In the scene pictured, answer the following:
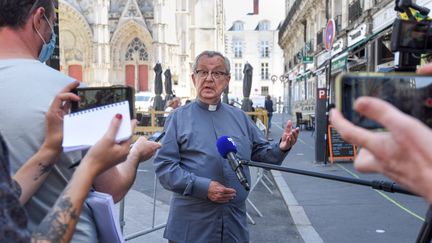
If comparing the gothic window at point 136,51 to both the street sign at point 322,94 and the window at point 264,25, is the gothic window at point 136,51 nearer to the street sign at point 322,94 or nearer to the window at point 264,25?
the window at point 264,25

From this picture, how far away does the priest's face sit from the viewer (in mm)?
3252

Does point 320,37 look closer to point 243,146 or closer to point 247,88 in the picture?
point 247,88

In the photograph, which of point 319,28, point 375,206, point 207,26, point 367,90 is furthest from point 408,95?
point 207,26

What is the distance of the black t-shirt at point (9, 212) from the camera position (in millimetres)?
1140

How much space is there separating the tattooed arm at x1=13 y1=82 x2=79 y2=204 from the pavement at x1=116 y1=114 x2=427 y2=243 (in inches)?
154

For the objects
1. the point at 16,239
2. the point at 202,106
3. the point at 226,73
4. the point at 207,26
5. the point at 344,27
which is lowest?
the point at 16,239

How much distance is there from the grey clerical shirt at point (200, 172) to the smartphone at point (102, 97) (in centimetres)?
149

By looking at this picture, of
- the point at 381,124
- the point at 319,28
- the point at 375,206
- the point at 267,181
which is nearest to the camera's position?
the point at 381,124

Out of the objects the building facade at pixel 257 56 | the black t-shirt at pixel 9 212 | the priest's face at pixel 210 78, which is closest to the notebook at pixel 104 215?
the black t-shirt at pixel 9 212

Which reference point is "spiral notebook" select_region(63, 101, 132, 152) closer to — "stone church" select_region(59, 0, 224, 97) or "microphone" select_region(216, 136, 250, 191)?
"microphone" select_region(216, 136, 250, 191)

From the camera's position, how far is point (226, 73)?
3395 millimetres

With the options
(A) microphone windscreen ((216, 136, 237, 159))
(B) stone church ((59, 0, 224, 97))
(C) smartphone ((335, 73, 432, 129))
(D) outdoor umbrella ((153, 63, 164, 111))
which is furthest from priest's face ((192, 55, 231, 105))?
(B) stone church ((59, 0, 224, 97))

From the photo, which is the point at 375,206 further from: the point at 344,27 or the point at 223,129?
the point at 344,27

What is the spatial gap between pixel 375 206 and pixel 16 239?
668 cm
